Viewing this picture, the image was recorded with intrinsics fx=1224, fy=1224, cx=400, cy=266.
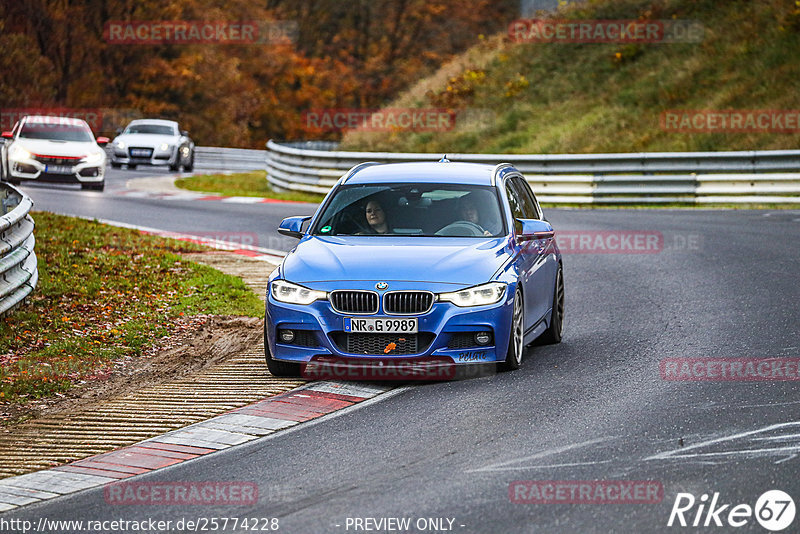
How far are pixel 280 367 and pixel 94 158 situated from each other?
64.0 ft

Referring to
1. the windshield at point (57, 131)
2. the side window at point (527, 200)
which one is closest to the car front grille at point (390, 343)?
the side window at point (527, 200)

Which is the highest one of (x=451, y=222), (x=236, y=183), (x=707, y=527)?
(x=451, y=222)

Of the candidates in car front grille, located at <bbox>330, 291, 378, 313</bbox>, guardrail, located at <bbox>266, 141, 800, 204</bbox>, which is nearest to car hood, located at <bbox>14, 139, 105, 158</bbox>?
guardrail, located at <bbox>266, 141, 800, 204</bbox>

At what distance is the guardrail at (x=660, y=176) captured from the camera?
969 inches

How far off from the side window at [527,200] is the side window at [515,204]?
13cm

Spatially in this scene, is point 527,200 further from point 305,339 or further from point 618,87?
point 618,87

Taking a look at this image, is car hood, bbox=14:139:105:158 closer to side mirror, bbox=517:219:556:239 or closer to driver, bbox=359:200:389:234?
driver, bbox=359:200:389:234

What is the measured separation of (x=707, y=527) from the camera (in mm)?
5605

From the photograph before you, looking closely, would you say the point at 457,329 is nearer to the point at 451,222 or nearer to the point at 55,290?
the point at 451,222

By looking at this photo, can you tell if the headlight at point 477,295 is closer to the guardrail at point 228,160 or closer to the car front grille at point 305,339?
the car front grille at point 305,339

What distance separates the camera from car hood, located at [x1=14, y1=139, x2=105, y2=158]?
26672 millimetres

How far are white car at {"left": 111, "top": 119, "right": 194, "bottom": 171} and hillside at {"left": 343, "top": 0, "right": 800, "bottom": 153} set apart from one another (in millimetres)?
6069

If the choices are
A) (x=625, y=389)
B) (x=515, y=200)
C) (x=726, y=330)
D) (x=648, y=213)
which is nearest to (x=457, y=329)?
(x=625, y=389)

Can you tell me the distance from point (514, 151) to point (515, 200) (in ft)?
81.2
